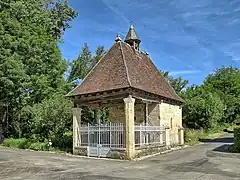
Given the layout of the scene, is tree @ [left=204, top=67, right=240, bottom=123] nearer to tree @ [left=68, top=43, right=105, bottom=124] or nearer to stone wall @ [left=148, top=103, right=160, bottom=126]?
tree @ [left=68, top=43, right=105, bottom=124]

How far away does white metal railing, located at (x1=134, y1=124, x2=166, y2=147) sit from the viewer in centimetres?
1708

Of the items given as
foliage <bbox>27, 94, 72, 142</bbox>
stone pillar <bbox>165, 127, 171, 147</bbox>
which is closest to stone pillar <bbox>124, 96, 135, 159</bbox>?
stone pillar <bbox>165, 127, 171, 147</bbox>

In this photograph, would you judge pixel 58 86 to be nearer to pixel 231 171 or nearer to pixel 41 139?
pixel 41 139

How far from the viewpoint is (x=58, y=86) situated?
3097 cm

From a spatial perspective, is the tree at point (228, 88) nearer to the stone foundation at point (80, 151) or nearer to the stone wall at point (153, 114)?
the stone wall at point (153, 114)

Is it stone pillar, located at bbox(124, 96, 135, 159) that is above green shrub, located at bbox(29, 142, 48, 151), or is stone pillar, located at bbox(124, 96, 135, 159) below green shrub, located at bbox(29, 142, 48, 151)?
above

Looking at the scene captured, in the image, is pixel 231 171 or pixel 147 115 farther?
pixel 147 115

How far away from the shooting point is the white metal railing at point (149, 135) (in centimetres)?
1708

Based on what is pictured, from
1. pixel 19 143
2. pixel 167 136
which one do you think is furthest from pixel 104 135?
pixel 19 143

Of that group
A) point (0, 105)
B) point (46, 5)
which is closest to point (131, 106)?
point (0, 105)

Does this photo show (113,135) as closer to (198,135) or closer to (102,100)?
(102,100)

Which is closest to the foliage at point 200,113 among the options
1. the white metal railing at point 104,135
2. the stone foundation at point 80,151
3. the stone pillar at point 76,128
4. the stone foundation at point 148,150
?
the stone foundation at point 148,150

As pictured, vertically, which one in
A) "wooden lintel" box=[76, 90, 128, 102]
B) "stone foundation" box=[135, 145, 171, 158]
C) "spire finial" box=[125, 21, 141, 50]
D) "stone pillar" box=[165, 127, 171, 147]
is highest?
"spire finial" box=[125, 21, 141, 50]

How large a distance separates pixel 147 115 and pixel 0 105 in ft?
47.6
